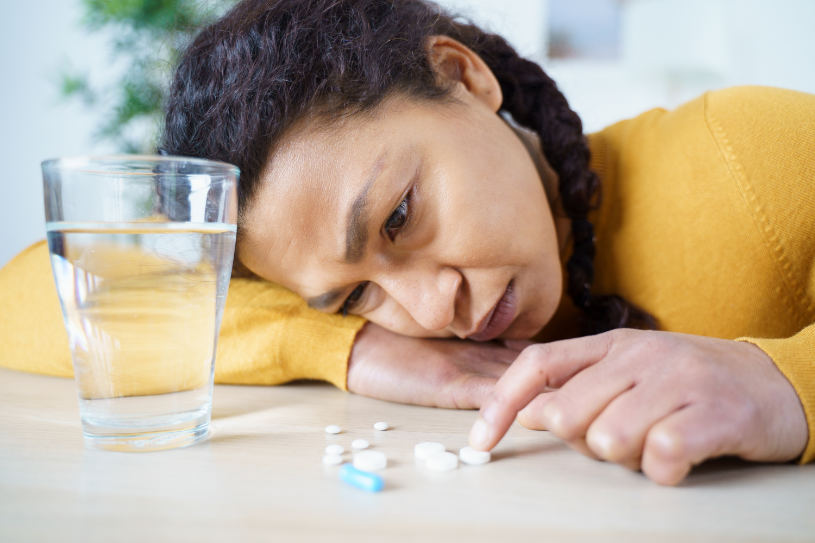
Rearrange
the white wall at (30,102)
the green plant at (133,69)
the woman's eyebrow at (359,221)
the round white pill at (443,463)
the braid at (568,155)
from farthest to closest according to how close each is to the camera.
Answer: the white wall at (30,102)
the green plant at (133,69)
the braid at (568,155)
the woman's eyebrow at (359,221)
the round white pill at (443,463)

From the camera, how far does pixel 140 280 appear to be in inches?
21.0

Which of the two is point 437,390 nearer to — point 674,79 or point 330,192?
point 330,192

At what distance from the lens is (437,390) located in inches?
29.6

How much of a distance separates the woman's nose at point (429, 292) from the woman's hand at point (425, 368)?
0.19ft

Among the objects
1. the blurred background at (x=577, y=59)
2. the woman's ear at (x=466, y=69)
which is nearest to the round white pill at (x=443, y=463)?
the woman's ear at (x=466, y=69)

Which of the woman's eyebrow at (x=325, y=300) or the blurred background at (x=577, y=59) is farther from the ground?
the blurred background at (x=577, y=59)

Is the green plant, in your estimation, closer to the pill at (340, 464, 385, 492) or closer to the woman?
the woman

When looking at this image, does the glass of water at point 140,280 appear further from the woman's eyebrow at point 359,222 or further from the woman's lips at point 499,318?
the woman's lips at point 499,318

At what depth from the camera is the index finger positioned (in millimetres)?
517

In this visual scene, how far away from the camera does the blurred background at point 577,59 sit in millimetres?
2469

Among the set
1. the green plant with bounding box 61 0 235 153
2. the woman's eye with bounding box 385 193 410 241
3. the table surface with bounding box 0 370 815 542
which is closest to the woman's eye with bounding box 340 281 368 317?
the woman's eye with bounding box 385 193 410 241

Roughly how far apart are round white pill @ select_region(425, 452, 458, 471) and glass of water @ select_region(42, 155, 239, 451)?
0.74 ft

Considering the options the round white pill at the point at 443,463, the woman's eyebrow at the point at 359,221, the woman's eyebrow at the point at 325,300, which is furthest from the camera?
the woman's eyebrow at the point at 325,300

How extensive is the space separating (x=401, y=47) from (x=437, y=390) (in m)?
0.47
